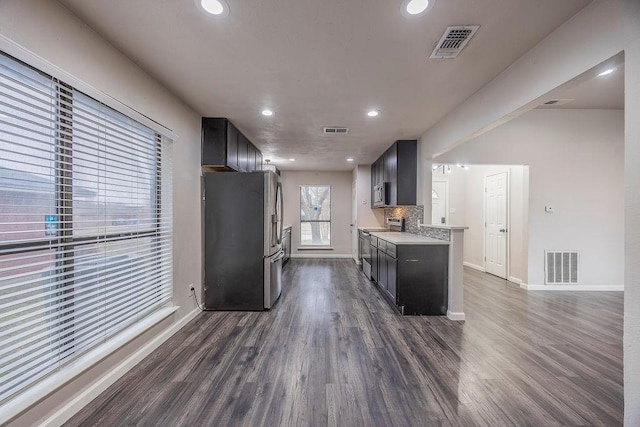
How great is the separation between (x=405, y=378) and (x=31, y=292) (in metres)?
2.44

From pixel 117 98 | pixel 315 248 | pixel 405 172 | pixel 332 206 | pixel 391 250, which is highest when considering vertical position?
pixel 117 98

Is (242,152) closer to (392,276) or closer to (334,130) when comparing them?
(334,130)

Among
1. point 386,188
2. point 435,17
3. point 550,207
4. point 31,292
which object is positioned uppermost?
point 435,17

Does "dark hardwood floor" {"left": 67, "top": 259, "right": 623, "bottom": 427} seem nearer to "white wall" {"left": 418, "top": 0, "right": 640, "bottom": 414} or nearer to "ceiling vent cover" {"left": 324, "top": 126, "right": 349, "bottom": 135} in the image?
"white wall" {"left": 418, "top": 0, "right": 640, "bottom": 414}

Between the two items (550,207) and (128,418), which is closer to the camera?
(128,418)

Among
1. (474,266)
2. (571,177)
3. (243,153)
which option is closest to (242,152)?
(243,153)

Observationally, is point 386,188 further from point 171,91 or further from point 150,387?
point 150,387

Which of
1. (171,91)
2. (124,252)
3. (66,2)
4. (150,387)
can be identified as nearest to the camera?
(66,2)

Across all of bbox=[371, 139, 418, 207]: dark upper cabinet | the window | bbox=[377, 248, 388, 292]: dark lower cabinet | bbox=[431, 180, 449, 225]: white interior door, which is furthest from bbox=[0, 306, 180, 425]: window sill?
bbox=[431, 180, 449, 225]: white interior door

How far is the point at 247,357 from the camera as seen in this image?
7.24ft

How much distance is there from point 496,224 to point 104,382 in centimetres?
603

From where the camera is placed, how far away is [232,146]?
3.46m

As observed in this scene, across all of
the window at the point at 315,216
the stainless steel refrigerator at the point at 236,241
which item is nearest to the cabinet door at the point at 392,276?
the stainless steel refrigerator at the point at 236,241

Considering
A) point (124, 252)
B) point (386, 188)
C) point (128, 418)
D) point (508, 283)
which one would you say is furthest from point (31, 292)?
point (508, 283)
